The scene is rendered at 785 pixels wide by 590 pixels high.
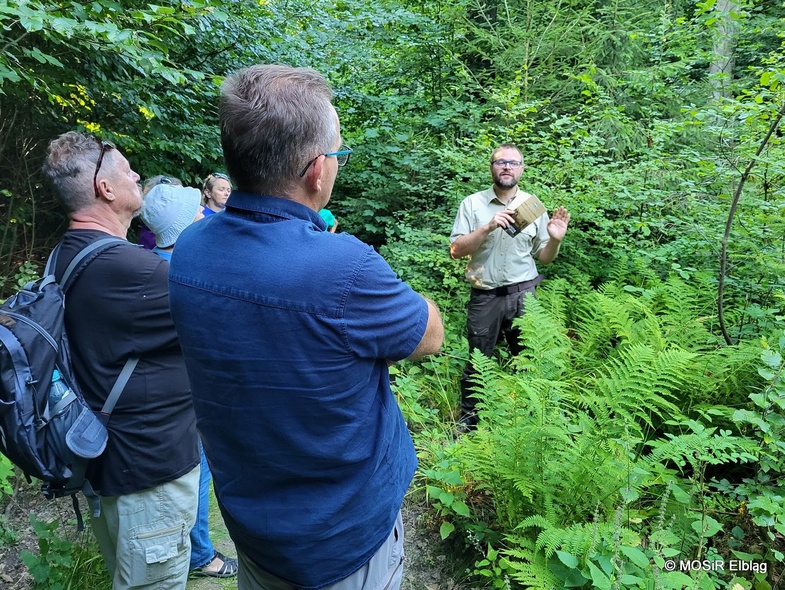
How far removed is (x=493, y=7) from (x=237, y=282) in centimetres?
791

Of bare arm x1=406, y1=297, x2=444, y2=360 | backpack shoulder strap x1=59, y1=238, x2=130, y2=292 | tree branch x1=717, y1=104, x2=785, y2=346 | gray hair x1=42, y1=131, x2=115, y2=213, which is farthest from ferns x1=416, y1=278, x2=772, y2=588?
gray hair x1=42, y1=131, x2=115, y2=213

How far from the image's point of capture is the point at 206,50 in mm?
5645

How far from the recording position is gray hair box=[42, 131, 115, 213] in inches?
73.9

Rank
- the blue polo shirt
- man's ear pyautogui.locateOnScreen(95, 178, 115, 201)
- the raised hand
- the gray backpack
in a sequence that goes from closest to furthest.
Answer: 1. the blue polo shirt
2. the gray backpack
3. man's ear pyautogui.locateOnScreen(95, 178, 115, 201)
4. the raised hand

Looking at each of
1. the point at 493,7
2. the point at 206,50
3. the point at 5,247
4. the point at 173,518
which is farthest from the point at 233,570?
the point at 493,7

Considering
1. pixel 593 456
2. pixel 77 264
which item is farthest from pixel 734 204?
pixel 77 264

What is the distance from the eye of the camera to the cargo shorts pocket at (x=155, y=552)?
1.88m

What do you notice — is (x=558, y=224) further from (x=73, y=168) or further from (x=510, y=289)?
(x=73, y=168)

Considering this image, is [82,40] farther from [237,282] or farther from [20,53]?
[237,282]

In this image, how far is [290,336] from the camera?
1163mm

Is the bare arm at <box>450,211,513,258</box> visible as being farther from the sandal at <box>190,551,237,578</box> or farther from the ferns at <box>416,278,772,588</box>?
the sandal at <box>190,551,237,578</box>

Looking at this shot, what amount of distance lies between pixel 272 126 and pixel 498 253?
313 centimetres

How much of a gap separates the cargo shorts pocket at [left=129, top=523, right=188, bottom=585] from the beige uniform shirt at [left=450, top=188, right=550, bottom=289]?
114 inches

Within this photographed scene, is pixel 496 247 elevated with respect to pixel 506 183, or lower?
lower
